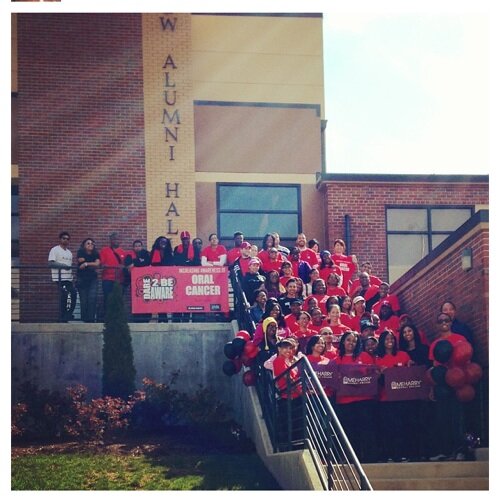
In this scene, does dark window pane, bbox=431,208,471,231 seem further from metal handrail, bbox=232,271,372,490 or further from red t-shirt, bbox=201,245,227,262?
metal handrail, bbox=232,271,372,490

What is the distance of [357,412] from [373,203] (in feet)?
27.4

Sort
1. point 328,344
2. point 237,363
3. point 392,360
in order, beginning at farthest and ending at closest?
point 237,363
point 328,344
point 392,360

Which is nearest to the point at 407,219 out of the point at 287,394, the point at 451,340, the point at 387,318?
the point at 387,318

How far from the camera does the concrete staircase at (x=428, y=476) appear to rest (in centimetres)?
1088

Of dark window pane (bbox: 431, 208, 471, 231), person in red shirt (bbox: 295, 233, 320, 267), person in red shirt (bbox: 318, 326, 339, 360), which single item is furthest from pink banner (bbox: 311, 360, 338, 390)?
dark window pane (bbox: 431, 208, 471, 231)

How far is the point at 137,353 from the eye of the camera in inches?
630

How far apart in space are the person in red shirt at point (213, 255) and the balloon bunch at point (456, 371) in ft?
17.4

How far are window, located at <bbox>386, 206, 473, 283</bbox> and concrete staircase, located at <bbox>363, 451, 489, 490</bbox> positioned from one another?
855 cm

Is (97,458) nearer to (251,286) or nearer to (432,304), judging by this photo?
(251,286)

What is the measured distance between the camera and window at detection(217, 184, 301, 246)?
19.7 meters

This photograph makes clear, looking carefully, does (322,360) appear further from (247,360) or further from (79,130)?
(79,130)

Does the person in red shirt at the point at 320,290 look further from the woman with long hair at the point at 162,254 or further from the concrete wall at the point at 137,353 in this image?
the woman with long hair at the point at 162,254
